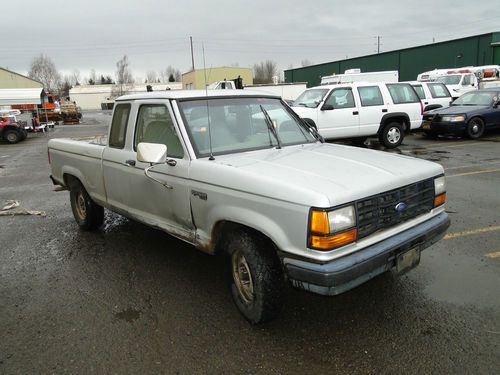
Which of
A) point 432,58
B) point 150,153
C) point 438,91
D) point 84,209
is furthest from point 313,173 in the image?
point 432,58

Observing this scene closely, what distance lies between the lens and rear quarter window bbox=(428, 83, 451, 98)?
54.6ft

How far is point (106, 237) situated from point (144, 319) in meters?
2.34

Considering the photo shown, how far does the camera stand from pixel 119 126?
15.4 ft

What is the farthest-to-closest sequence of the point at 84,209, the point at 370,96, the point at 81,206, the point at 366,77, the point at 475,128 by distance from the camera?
the point at 366,77, the point at 475,128, the point at 370,96, the point at 81,206, the point at 84,209

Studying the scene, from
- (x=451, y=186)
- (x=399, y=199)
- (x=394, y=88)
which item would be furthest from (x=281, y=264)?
(x=394, y=88)

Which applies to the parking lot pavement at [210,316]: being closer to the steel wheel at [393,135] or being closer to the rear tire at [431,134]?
the steel wheel at [393,135]

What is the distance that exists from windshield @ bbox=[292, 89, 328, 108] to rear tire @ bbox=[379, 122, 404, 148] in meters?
2.04

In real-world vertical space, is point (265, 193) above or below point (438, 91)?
below

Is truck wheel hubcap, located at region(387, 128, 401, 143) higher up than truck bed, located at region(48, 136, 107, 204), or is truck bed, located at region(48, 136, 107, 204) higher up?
truck bed, located at region(48, 136, 107, 204)

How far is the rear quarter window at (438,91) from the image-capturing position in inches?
656

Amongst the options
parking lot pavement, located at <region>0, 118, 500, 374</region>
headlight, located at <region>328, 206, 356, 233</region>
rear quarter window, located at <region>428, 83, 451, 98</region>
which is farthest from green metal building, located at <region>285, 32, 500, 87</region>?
headlight, located at <region>328, 206, 356, 233</region>

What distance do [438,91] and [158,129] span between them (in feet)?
51.1

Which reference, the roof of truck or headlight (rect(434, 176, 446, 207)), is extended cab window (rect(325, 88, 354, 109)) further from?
headlight (rect(434, 176, 446, 207))

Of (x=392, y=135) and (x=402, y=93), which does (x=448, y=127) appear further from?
(x=392, y=135)
